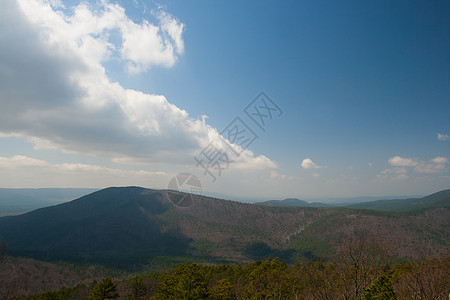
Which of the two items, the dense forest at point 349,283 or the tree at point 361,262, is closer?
the dense forest at point 349,283

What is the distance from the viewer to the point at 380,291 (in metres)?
18.7

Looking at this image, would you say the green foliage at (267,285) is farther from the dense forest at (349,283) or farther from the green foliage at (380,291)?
the green foliage at (380,291)

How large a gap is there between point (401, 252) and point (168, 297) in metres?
177

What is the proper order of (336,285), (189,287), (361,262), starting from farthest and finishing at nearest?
1. (189,287)
2. (336,285)
3. (361,262)

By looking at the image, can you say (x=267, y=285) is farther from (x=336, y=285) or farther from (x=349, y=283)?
(x=349, y=283)

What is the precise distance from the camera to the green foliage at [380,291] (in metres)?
18.2

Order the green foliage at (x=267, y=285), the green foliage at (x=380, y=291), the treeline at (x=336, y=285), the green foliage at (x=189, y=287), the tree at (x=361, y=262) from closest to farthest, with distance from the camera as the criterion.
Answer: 1. the green foliage at (x=380, y=291)
2. the treeline at (x=336, y=285)
3. the tree at (x=361, y=262)
4. the green foliage at (x=267, y=285)
5. the green foliage at (x=189, y=287)

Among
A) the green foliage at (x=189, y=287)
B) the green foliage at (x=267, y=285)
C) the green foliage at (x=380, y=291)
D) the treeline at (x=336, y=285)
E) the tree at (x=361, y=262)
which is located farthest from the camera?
the green foliage at (x=189, y=287)

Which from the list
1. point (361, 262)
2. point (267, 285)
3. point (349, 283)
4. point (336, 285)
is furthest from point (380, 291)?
point (267, 285)

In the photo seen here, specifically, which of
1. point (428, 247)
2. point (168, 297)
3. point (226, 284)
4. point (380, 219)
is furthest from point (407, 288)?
point (380, 219)

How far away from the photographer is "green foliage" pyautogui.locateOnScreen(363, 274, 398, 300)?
1823 centimetres

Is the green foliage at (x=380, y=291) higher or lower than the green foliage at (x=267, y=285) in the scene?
higher

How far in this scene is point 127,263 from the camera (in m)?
178

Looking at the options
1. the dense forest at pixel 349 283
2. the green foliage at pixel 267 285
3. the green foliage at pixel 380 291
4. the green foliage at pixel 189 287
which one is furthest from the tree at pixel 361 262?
the green foliage at pixel 189 287
